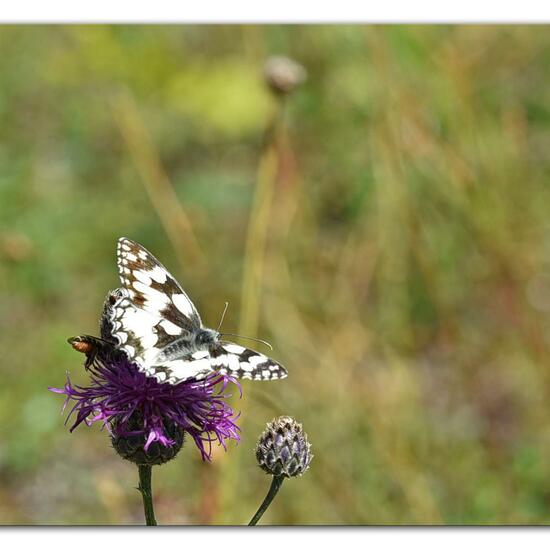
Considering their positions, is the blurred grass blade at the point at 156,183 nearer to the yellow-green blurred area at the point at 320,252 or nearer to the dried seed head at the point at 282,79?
the yellow-green blurred area at the point at 320,252

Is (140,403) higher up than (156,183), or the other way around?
(156,183)

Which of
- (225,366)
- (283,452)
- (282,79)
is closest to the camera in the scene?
(225,366)

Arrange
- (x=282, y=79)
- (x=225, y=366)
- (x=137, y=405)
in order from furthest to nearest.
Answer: (x=282, y=79)
(x=137, y=405)
(x=225, y=366)

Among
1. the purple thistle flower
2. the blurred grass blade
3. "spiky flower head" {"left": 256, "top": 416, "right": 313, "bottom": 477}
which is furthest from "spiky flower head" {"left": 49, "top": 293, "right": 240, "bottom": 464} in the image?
the blurred grass blade

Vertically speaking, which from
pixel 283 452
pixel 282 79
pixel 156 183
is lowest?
pixel 283 452

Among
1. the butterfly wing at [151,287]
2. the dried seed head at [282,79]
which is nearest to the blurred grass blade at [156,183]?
the dried seed head at [282,79]

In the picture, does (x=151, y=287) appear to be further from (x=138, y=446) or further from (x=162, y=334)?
(x=138, y=446)

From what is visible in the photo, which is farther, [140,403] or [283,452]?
[283,452]

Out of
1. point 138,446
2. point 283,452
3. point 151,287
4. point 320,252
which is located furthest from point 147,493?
point 320,252
